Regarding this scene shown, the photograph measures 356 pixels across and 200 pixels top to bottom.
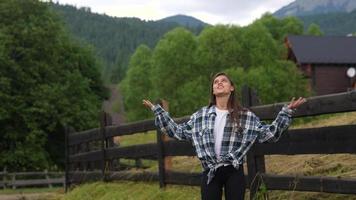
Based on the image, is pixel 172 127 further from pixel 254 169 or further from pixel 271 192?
pixel 271 192

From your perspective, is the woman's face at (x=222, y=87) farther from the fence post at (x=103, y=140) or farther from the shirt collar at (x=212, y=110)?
the fence post at (x=103, y=140)

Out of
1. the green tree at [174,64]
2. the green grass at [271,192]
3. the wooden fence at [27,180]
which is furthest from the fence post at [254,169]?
the green tree at [174,64]

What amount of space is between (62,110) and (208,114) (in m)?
26.4

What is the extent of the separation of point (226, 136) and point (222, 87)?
406mm

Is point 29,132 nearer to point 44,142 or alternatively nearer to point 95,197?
point 44,142

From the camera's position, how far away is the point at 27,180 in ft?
88.7

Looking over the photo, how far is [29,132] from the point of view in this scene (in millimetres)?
29703

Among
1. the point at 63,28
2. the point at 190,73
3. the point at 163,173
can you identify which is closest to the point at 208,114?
the point at 163,173

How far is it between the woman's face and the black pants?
590 millimetres

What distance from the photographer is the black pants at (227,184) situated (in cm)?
460

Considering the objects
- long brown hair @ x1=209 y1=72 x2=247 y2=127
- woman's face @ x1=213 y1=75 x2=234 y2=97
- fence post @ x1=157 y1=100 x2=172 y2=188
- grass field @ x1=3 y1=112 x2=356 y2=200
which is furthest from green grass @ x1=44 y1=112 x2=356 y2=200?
woman's face @ x1=213 y1=75 x2=234 y2=97

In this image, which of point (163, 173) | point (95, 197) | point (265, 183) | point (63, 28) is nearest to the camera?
point (265, 183)

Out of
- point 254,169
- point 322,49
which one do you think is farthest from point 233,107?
point 322,49

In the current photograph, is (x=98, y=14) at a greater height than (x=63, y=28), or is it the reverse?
(x=98, y=14)
